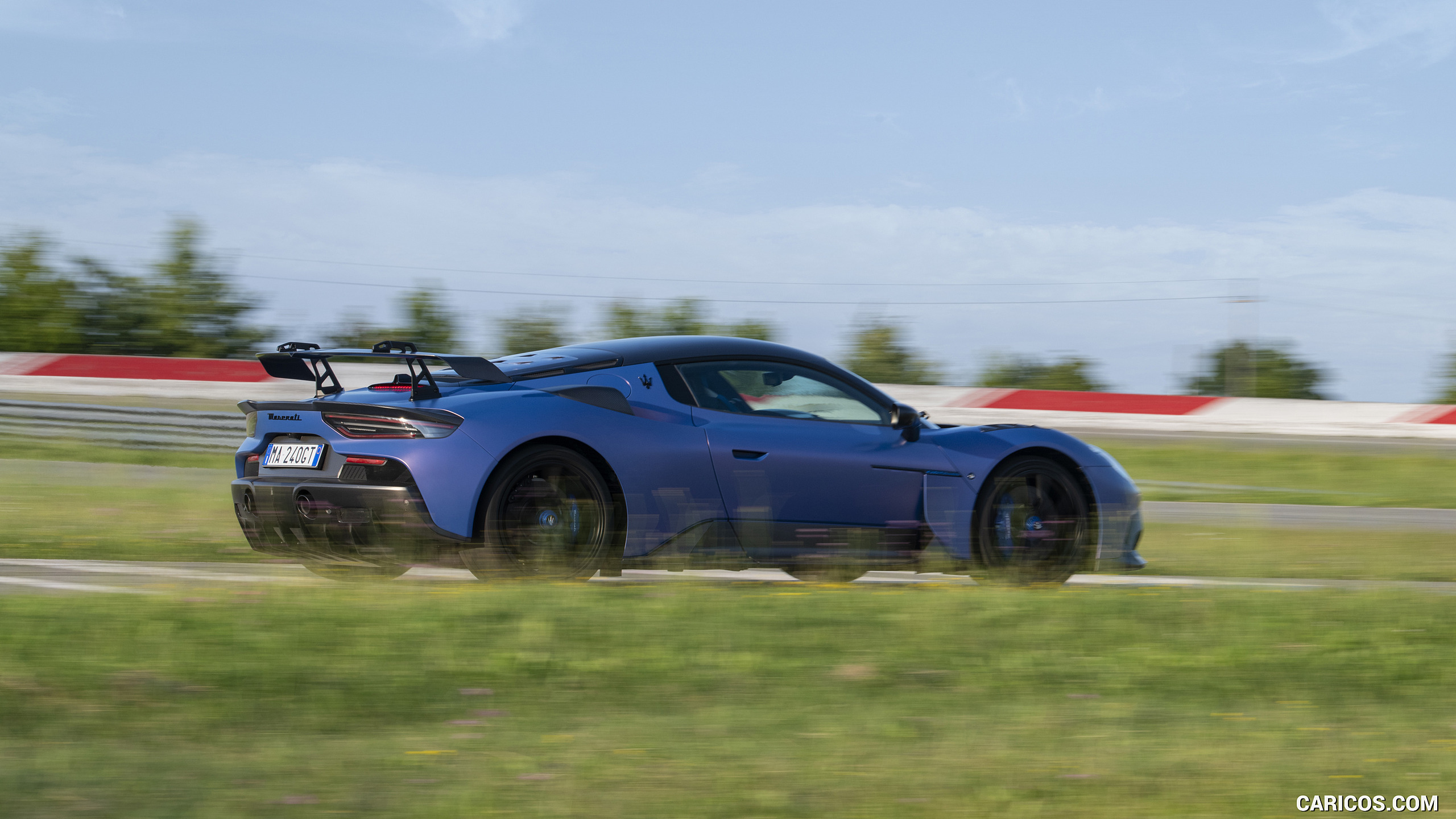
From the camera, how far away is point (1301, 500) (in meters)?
13.8

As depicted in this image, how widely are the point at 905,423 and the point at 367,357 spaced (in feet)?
8.59

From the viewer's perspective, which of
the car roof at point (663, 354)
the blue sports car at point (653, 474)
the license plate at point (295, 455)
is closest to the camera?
the blue sports car at point (653, 474)

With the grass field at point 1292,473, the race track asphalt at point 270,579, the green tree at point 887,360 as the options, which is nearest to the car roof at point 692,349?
the race track asphalt at point 270,579

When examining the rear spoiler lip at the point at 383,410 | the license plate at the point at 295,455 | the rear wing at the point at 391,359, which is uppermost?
the rear wing at the point at 391,359

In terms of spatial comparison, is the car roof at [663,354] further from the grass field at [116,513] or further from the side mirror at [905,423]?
the grass field at [116,513]

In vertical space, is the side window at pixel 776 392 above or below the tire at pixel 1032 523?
above

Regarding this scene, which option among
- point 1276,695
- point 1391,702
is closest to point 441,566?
point 1276,695

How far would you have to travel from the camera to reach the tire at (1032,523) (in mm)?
6594

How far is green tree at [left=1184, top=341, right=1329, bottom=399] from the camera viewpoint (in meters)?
32.0

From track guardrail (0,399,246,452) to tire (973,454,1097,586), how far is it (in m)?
9.37

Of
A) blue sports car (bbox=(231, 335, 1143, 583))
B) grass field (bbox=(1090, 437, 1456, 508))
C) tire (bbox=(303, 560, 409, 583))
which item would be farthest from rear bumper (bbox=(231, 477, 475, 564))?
grass field (bbox=(1090, 437, 1456, 508))

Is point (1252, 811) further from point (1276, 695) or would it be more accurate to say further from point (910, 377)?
point (910, 377)

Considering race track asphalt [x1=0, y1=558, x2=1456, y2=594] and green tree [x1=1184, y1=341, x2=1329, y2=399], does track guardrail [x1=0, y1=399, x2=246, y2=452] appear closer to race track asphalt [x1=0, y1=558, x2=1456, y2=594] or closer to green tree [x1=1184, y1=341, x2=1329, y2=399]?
race track asphalt [x1=0, y1=558, x2=1456, y2=594]

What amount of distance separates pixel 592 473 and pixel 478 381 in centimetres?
74
